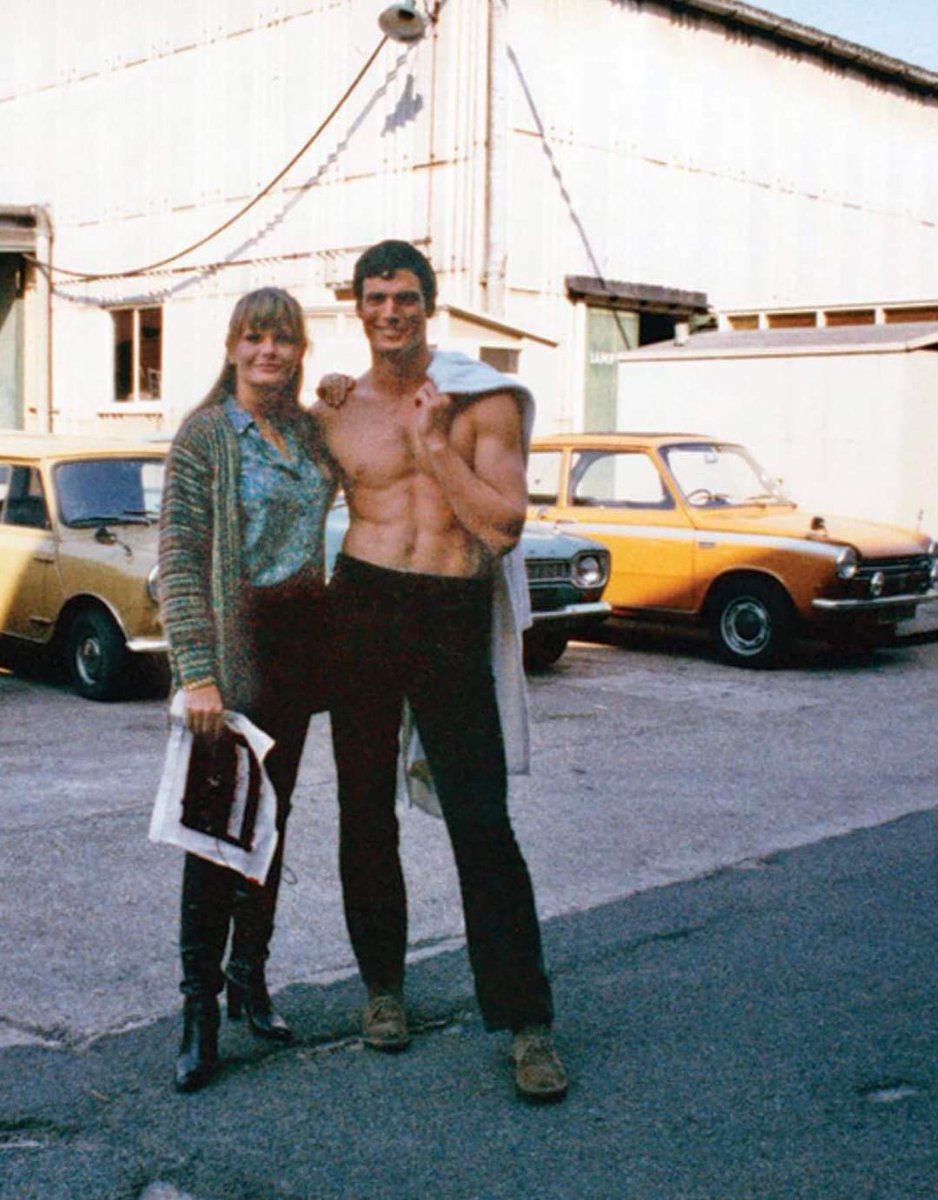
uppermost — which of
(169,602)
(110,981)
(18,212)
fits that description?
(18,212)

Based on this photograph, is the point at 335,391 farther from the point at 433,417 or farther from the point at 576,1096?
the point at 576,1096

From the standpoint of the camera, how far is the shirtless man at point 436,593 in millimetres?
3805

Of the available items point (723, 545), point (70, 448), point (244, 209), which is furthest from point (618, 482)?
point (244, 209)

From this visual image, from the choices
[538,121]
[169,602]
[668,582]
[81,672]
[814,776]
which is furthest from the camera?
[538,121]

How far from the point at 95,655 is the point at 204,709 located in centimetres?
609

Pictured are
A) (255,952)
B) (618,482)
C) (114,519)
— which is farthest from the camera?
(618,482)

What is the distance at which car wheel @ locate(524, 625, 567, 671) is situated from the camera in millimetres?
11227

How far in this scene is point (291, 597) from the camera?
12.7 ft

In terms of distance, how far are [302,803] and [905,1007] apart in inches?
126

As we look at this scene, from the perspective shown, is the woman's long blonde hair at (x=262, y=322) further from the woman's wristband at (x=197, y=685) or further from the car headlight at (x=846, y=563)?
the car headlight at (x=846, y=563)

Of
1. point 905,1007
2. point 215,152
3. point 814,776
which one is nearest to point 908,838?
point 814,776

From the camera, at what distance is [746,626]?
11836 mm

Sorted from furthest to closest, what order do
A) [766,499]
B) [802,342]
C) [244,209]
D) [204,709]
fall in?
[244,209]
[802,342]
[766,499]
[204,709]

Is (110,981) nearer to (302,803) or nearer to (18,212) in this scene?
(302,803)
